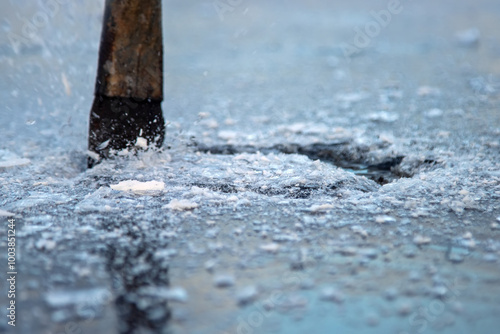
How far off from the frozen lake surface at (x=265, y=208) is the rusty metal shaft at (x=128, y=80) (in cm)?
13

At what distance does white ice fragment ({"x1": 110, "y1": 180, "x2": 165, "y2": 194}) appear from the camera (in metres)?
2.40

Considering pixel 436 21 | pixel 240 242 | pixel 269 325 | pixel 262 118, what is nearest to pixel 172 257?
pixel 240 242

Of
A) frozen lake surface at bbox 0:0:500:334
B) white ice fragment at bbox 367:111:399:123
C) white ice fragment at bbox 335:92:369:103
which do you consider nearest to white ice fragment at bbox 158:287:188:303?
A: frozen lake surface at bbox 0:0:500:334

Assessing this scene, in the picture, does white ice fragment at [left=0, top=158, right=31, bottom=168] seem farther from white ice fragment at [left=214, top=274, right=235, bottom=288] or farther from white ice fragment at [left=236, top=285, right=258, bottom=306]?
white ice fragment at [left=236, top=285, right=258, bottom=306]

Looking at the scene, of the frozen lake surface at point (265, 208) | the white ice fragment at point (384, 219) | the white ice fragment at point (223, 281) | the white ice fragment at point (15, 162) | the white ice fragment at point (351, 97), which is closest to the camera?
the frozen lake surface at point (265, 208)

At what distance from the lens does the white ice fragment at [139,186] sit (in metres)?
2.40

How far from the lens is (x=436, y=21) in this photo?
8773 mm

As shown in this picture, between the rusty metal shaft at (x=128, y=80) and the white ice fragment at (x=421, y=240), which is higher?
the rusty metal shaft at (x=128, y=80)

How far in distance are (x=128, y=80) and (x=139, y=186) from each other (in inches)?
23.5

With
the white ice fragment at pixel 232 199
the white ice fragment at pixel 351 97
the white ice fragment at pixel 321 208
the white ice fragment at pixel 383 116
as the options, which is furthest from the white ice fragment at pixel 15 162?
the white ice fragment at pixel 351 97

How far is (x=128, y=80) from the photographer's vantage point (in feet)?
8.93

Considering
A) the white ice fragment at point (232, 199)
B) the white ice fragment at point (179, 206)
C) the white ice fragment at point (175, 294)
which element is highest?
the white ice fragment at point (232, 199)

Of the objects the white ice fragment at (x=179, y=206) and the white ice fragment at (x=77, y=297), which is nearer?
the white ice fragment at (x=77, y=297)

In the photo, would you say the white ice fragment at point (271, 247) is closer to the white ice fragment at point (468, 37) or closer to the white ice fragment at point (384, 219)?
the white ice fragment at point (384, 219)
